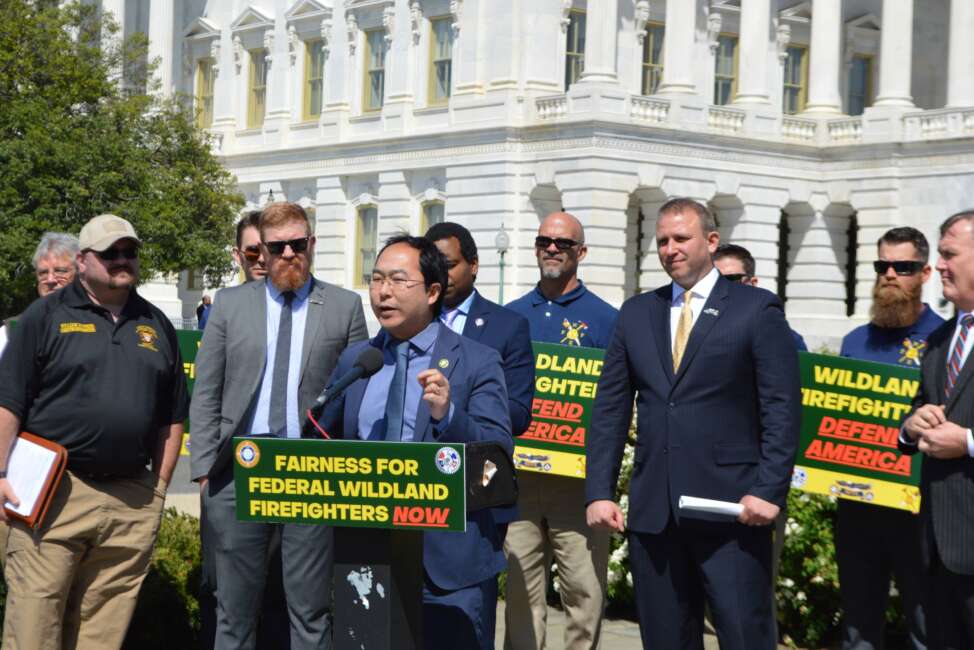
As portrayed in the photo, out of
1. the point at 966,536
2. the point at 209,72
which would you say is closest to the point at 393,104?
the point at 209,72

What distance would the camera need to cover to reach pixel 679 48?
164 ft

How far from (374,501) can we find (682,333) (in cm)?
217

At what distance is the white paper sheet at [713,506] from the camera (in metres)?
7.58

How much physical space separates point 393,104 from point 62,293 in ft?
146

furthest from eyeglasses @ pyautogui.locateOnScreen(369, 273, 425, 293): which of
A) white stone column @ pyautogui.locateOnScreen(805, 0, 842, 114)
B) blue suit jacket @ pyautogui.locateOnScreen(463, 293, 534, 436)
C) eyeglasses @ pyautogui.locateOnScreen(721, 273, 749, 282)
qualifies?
white stone column @ pyautogui.locateOnScreen(805, 0, 842, 114)

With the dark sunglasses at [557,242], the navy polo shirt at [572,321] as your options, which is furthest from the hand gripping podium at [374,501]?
the navy polo shirt at [572,321]

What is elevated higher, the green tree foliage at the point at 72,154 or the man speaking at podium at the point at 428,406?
the green tree foliage at the point at 72,154

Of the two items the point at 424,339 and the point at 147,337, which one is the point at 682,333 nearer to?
the point at 424,339

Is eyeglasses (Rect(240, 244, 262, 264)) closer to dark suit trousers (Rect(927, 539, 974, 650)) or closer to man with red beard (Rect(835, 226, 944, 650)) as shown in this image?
man with red beard (Rect(835, 226, 944, 650))

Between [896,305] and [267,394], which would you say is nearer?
[267,394]

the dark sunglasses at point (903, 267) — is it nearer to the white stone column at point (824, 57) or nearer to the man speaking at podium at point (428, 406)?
the man speaking at podium at point (428, 406)

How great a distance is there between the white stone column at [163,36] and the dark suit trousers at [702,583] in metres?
54.0

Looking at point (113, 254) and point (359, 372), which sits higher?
point (113, 254)

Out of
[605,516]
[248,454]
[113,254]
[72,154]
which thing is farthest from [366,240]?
[248,454]
